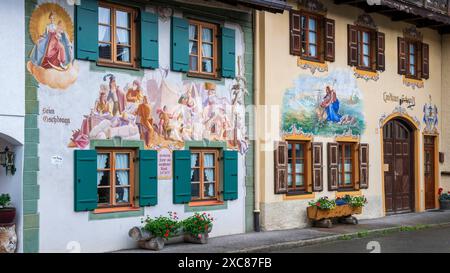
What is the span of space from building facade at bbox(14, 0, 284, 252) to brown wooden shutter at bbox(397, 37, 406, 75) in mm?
6410

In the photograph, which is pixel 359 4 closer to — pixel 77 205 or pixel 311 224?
pixel 311 224

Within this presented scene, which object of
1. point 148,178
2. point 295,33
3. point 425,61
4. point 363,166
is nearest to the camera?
point 148,178

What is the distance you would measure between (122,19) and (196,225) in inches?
168

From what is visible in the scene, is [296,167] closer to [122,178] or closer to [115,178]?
[122,178]

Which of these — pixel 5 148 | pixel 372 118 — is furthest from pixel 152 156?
pixel 372 118

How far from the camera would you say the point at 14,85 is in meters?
12.0

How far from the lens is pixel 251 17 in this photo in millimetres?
16375

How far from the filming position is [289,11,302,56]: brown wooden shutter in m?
17.2

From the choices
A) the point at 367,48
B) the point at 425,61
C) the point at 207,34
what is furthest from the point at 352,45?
the point at 207,34

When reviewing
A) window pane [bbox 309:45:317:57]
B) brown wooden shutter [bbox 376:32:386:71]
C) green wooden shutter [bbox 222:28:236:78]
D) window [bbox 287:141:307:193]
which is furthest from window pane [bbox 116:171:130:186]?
brown wooden shutter [bbox 376:32:386:71]

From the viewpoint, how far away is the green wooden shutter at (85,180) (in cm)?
1285

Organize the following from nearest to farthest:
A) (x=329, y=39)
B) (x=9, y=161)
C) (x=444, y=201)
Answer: (x=9, y=161), (x=329, y=39), (x=444, y=201)

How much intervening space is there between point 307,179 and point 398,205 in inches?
182

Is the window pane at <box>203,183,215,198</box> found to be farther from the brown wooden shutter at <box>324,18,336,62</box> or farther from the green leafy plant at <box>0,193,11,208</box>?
the brown wooden shutter at <box>324,18,336,62</box>
